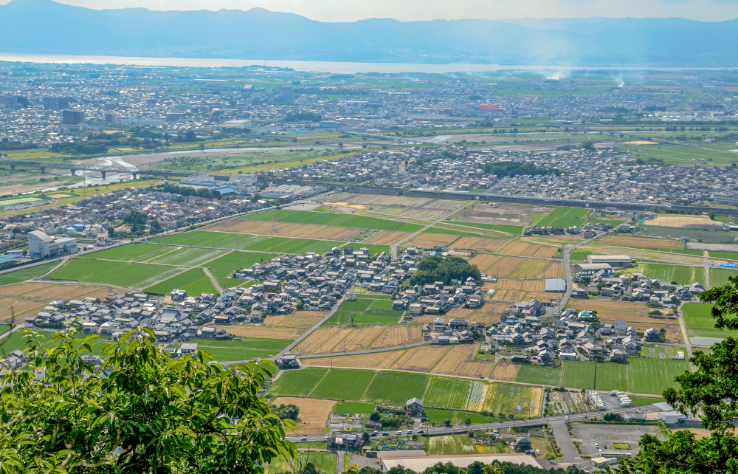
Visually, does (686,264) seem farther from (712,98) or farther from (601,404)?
(712,98)

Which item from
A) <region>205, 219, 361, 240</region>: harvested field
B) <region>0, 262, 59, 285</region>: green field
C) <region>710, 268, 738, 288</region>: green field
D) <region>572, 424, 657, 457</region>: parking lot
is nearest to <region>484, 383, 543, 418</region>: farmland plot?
<region>572, 424, 657, 457</region>: parking lot

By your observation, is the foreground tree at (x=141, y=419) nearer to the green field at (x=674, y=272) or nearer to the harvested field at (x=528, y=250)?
the green field at (x=674, y=272)

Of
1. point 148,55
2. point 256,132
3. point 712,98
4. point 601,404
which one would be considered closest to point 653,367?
point 601,404

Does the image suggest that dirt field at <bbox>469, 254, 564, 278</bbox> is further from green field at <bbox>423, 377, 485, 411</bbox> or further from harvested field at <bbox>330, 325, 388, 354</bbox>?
green field at <bbox>423, 377, 485, 411</bbox>

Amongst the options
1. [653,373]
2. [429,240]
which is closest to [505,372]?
[653,373]

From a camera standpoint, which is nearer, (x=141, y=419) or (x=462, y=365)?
(x=141, y=419)

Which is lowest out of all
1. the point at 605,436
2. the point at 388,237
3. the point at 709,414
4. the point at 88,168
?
the point at 605,436

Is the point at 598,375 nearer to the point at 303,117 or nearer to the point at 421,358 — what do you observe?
the point at 421,358
